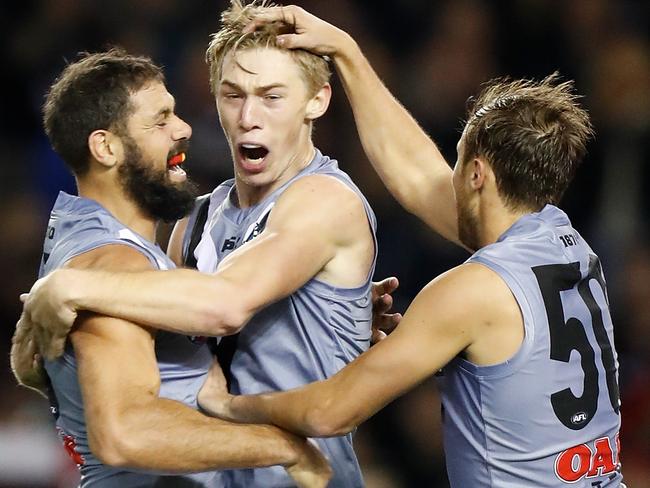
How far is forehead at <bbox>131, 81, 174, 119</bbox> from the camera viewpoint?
4.23m

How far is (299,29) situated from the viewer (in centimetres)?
434

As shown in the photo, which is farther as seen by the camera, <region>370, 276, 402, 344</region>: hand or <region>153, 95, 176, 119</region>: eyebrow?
<region>370, 276, 402, 344</region>: hand

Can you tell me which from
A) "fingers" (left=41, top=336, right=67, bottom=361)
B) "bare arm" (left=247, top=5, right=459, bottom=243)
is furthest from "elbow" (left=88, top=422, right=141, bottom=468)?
"bare arm" (left=247, top=5, right=459, bottom=243)

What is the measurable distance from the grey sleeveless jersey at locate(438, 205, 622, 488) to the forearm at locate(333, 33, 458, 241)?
3.10ft

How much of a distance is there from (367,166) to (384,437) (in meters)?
1.88

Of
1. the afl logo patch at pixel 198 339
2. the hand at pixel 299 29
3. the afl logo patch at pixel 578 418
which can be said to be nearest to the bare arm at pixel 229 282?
the afl logo patch at pixel 198 339

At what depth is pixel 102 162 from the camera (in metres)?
4.18

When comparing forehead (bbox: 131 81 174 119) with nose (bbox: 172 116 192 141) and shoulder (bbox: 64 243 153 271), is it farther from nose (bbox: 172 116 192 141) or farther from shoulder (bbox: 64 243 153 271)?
shoulder (bbox: 64 243 153 271)

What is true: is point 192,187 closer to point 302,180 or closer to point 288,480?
point 302,180

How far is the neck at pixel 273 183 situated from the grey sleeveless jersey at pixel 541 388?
35.2 inches

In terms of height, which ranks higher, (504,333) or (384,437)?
(504,333)

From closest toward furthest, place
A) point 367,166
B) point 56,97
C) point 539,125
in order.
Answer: point 539,125
point 56,97
point 367,166

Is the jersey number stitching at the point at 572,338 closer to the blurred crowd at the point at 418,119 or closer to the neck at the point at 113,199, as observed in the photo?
the neck at the point at 113,199

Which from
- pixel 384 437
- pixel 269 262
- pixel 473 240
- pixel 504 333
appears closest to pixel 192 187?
pixel 269 262
